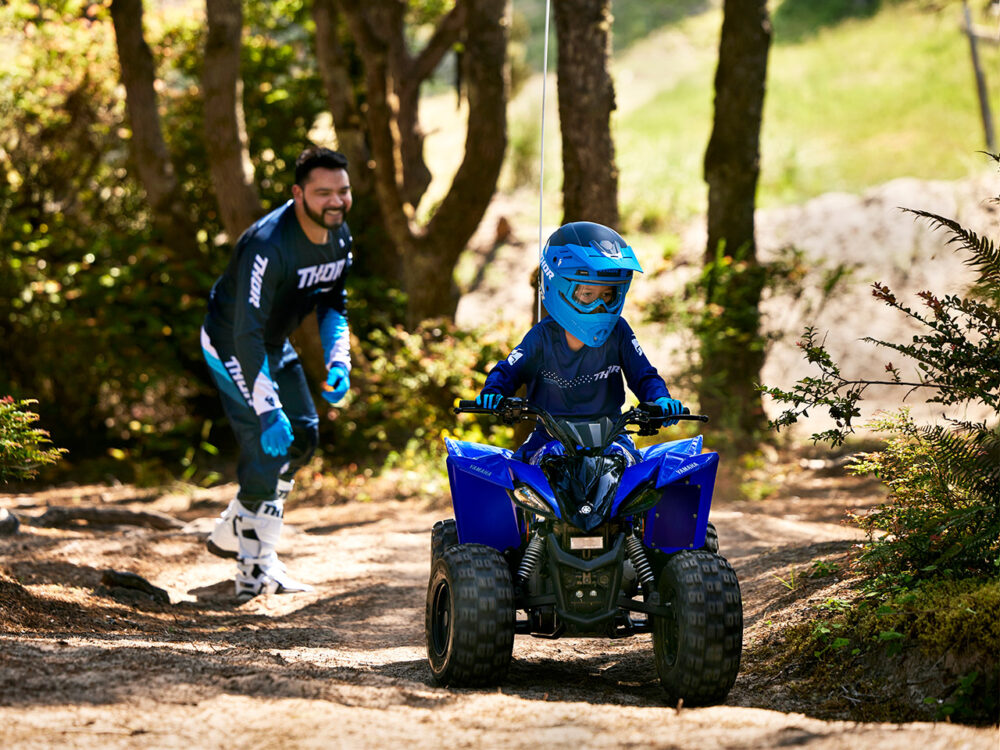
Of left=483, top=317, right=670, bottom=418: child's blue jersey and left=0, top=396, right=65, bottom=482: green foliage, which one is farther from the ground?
left=483, top=317, right=670, bottom=418: child's blue jersey

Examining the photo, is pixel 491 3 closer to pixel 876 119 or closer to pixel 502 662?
pixel 502 662

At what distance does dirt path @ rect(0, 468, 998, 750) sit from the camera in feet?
10.7

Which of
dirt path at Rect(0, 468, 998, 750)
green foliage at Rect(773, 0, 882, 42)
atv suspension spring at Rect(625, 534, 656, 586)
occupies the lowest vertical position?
dirt path at Rect(0, 468, 998, 750)

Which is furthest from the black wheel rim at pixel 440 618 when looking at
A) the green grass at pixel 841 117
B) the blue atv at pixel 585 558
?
the green grass at pixel 841 117

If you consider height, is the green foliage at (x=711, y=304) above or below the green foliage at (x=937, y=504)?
above

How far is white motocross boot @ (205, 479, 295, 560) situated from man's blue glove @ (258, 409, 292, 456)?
568 mm

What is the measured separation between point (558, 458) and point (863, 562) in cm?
134

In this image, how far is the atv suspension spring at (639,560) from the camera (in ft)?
14.1

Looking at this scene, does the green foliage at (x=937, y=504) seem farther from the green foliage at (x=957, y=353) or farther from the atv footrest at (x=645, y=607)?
the atv footrest at (x=645, y=607)

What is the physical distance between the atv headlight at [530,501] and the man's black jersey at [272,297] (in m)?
2.19

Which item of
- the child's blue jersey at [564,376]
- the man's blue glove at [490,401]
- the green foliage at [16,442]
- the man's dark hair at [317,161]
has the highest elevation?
the man's dark hair at [317,161]

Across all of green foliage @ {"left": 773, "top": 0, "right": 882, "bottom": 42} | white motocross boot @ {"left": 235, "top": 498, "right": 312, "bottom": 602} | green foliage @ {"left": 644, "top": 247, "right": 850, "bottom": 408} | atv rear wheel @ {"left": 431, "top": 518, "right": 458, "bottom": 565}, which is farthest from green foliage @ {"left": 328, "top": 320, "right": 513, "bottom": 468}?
green foliage @ {"left": 773, "top": 0, "right": 882, "bottom": 42}

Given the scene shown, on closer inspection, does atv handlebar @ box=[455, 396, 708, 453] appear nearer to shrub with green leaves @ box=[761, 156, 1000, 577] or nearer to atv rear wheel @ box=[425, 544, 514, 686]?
shrub with green leaves @ box=[761, 156, 1000, 577]

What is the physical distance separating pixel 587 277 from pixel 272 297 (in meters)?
2.33
